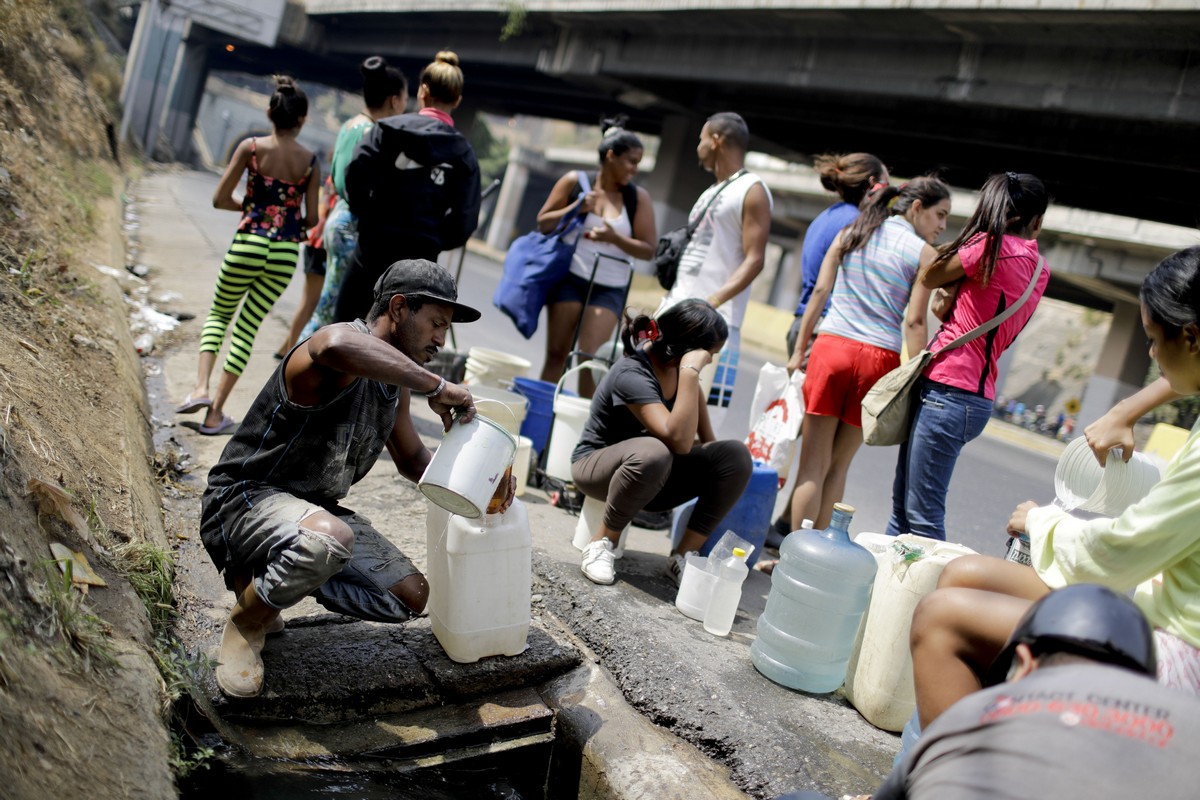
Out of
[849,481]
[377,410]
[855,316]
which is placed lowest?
[849,481]

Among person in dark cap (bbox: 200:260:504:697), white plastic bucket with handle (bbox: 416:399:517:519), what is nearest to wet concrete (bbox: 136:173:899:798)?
person in dark cap (bbox: 200:260:504:697)

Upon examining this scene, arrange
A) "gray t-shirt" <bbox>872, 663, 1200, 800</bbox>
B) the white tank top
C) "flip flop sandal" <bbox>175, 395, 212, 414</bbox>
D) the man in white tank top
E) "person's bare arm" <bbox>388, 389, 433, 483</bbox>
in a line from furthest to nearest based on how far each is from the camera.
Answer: the white tank top → "flip flop sandal" <bbox>175, 395, 212, 414</bbox> → the man in white tank top → "person's bare arm" <bbox>388, 389, 433, 483</bbox> → "gray t-shirt" <bbox>872, 663, 1200, 800</bbox>

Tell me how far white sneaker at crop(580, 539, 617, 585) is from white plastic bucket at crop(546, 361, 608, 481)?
85 cm

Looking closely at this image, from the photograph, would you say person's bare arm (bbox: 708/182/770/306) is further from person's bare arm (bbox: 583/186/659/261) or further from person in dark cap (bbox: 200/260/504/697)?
person in dark cap (bbox: 200/260/504/697)

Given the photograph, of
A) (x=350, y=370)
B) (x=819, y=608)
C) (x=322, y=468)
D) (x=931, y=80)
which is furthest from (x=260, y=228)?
(x=931, y=80)

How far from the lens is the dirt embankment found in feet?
6.16

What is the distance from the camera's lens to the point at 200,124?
190ft

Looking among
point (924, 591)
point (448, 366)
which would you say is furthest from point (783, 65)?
point (924, 591)

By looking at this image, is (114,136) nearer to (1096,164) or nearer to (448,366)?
(448,366)

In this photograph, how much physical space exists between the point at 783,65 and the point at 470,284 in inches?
277

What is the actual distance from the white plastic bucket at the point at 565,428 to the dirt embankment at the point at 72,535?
1.84m

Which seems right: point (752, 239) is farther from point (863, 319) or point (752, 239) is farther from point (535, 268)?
point (535, 268)

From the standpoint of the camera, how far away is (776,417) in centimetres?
470

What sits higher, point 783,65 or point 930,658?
point 783,65
